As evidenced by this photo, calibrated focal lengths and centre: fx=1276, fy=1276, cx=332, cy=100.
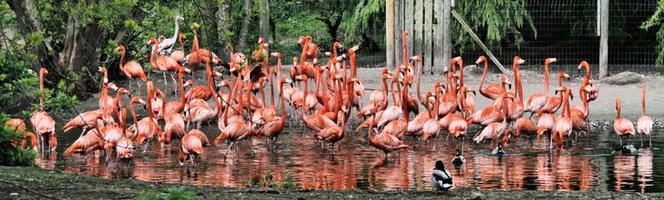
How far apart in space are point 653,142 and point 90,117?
7.24m

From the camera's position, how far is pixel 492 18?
960 inches

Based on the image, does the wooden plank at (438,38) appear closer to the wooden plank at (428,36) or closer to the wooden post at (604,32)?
the wooden plank at (428,36)

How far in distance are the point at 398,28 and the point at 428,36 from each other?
609mm

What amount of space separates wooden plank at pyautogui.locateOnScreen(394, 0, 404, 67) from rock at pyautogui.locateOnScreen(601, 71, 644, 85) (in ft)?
13.3

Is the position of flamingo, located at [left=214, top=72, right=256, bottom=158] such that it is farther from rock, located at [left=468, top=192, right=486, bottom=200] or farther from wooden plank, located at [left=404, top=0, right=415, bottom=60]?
wooden plank, located at [left=404, top=0, right=415, bottom=60]

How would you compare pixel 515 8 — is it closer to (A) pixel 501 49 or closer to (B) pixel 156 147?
(A) pixel 501 49

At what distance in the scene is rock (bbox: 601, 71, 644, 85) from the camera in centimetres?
2247

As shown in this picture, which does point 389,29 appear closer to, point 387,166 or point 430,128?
point 430,128

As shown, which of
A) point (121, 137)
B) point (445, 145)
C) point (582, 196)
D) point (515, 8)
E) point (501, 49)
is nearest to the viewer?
point (582, 196)

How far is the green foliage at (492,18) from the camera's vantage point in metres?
24.3

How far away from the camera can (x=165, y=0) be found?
11711 mm

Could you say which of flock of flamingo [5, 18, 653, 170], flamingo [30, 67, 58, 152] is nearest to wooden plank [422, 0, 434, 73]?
flock of flamingo [5, 18, 653, 170]

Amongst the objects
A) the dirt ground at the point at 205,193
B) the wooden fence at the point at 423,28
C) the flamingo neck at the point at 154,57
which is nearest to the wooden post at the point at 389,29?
the wooden fence at the point at 423,28

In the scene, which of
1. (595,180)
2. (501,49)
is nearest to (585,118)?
(595,180)
